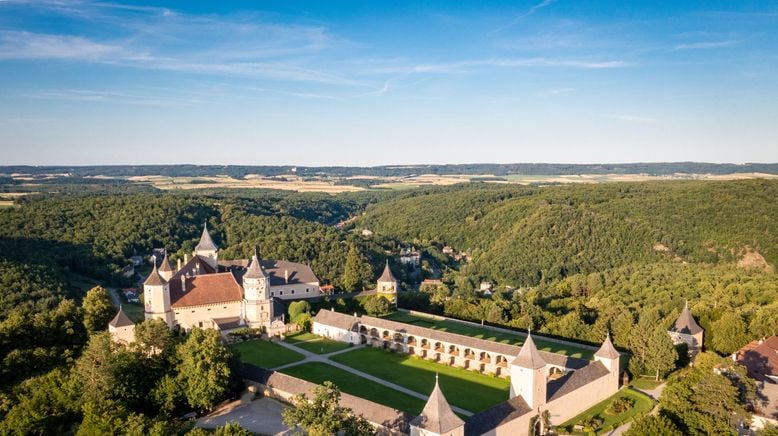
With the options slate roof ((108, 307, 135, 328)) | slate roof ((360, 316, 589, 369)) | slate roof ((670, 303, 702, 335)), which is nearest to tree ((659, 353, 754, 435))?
slate roof ((360, 316, 589, 369))

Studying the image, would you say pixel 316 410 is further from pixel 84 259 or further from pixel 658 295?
pixel 84 259

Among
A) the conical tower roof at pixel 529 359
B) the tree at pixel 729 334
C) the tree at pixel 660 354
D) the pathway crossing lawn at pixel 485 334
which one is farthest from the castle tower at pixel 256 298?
the tree at pixel 729 334

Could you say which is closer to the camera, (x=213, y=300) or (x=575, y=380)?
(x=575, y=380)

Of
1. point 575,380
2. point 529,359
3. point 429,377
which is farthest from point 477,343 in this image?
point 529,359

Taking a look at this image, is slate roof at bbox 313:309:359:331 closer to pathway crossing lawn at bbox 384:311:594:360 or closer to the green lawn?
pathway crossing lawn at bbox 384:311:594:360

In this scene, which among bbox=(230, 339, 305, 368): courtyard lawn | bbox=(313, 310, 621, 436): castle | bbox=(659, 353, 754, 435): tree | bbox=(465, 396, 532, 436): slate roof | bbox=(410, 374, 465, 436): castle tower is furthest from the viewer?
bbox=(230, 339, 305, 368): courtyard lawn

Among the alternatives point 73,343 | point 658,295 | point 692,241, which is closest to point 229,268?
point 73,343

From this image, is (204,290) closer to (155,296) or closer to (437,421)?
(155,296)
